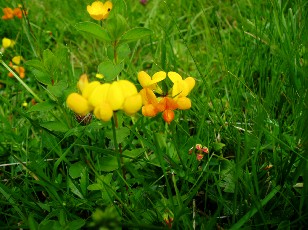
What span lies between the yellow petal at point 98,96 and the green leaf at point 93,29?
0.33m

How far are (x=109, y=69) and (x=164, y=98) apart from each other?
0.20m

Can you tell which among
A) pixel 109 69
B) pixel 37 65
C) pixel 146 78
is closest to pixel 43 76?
pixel 37 65

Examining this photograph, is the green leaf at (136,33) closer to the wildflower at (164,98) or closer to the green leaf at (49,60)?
the wildflower at (164,98)

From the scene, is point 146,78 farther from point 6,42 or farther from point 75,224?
point 6,42

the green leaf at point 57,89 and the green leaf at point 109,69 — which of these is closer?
the green leaf at point 109,69

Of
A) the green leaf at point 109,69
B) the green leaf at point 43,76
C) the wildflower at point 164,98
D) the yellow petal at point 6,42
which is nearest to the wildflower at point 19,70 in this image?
the yellow petal at point 6,42

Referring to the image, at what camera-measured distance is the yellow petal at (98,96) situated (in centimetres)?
89

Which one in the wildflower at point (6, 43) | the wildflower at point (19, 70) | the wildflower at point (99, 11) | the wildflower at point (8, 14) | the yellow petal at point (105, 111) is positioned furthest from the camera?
the wildflower at point (8, 14)

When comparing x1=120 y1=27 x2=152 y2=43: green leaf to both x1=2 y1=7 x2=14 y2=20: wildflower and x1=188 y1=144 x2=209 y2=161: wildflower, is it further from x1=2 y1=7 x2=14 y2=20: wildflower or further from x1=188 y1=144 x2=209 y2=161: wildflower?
x1=2 y1=7 x2=14 y2=20: wildflower

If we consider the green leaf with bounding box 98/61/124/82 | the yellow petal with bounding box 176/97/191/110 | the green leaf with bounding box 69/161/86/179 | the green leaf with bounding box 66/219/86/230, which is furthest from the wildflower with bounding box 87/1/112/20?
the green leaf with bounding box 66/219/86/230

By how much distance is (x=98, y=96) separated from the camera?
894mm

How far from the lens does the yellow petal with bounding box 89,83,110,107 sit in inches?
35.1

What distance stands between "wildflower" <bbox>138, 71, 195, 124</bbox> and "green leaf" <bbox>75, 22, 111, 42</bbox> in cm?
18

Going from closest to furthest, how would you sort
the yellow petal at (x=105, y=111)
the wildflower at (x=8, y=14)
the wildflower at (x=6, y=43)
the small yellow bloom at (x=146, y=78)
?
the yellow petal at (x=105, y=111) < the small yellow bloom at (x=146, y=78) < the wildflower at (x=6, y=43) < the wildflower at (x=8, y=14)
